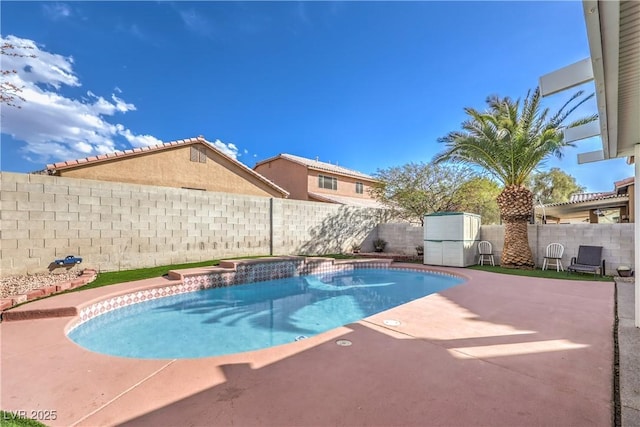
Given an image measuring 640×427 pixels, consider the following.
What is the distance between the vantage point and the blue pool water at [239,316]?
5.78m

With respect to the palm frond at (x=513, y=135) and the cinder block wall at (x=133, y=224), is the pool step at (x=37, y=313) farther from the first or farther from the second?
the palm frond at (x=513, y=135)

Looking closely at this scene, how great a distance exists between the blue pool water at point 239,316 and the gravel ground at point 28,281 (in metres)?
2.18

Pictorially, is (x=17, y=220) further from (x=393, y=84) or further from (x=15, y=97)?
(x=393, y=84)

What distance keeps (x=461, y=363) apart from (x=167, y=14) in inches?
649

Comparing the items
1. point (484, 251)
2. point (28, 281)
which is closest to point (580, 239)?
point (484, 251)

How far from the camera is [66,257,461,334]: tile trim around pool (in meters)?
7.23

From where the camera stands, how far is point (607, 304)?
266 inches

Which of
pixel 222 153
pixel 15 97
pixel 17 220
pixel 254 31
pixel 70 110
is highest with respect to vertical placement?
pixel 254 31

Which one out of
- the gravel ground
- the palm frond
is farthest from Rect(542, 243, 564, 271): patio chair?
the gravel ground

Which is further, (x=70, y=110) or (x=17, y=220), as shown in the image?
(x=70, y=110)

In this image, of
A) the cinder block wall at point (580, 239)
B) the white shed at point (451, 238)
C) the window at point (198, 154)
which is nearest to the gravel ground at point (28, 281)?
the window at point (198, 154)

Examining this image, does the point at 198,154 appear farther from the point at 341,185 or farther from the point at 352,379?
the point at 352,379

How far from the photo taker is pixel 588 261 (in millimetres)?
11359

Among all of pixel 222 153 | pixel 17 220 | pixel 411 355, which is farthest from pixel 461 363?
pixel 222 153
